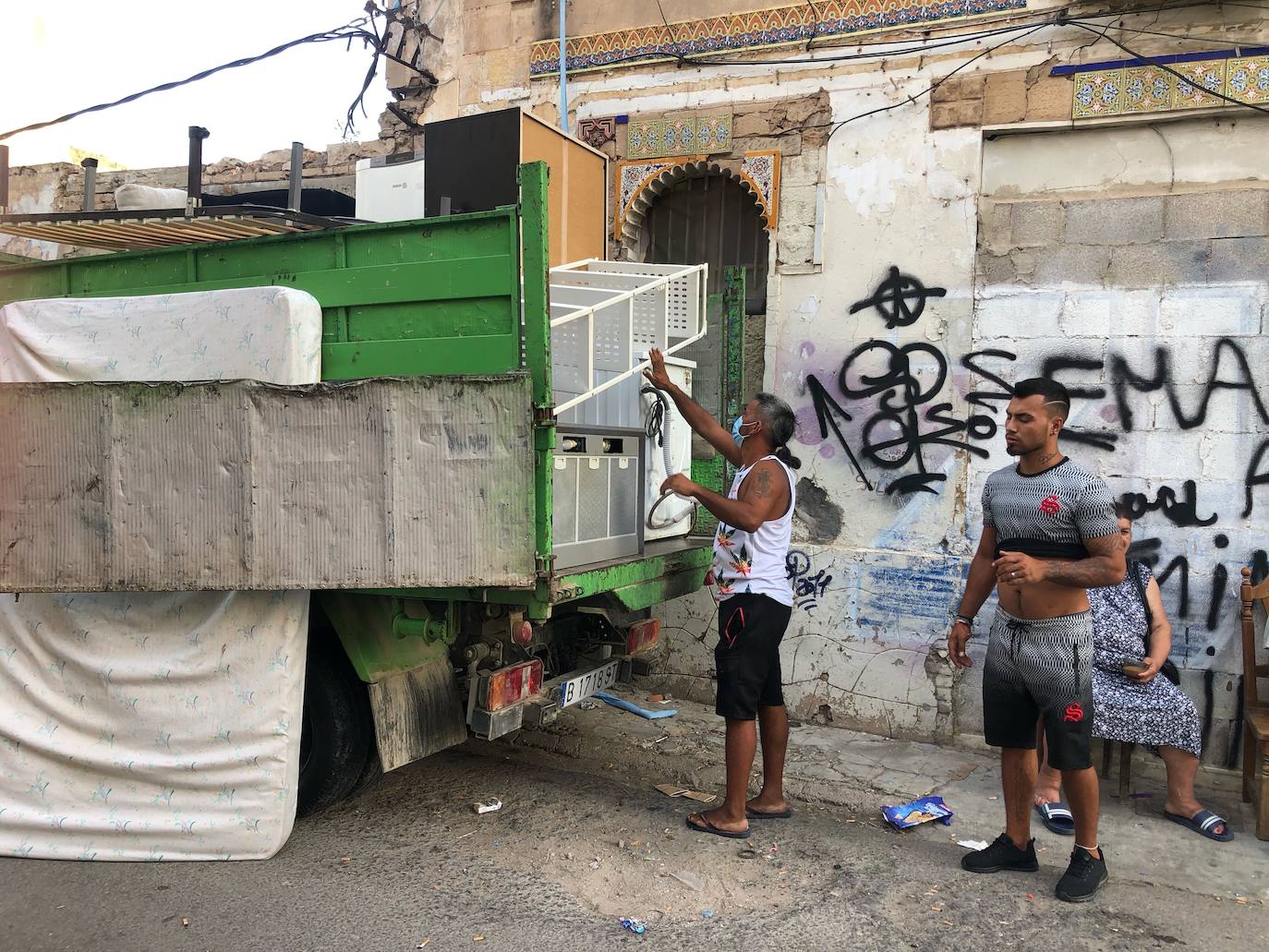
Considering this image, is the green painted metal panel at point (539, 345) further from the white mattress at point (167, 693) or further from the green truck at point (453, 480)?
the white mattress at point (167, 693)

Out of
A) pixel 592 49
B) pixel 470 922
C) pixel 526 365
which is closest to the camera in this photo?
pixel 470 922

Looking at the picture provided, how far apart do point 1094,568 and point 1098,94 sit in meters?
2.90

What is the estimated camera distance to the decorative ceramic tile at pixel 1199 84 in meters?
4.59

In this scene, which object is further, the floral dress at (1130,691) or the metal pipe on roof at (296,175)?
the metal pipe on roof at (296,175)

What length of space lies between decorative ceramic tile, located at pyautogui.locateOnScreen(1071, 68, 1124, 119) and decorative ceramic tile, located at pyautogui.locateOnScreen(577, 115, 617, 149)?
2.65 meters

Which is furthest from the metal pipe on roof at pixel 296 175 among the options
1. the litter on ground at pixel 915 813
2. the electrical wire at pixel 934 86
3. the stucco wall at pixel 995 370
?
the litter on ground at pixel 915 813

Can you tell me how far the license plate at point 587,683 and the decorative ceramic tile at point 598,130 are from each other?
3.39 meters

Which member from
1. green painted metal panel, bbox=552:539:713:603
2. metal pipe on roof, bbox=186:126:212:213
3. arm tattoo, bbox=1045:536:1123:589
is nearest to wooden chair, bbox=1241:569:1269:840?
arm tattoo, bbox=1045:536:1123:589

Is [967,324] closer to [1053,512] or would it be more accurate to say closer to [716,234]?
[716,234]

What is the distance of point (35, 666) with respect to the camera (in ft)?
12.4

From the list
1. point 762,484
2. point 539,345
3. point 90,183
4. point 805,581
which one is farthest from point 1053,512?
point 90,183

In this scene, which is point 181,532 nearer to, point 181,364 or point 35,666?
point 181,364

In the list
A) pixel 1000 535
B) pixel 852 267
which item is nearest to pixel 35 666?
pixel 1000 535

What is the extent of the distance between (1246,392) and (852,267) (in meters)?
2.03
